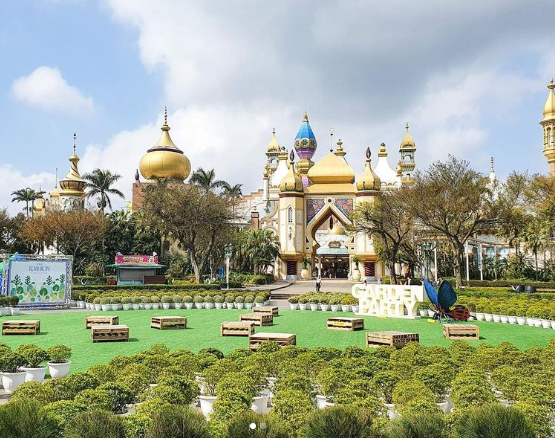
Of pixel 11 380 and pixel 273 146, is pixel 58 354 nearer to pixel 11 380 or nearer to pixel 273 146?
pixel 11 380

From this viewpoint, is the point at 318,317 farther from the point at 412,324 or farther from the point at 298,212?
the point at 298,212

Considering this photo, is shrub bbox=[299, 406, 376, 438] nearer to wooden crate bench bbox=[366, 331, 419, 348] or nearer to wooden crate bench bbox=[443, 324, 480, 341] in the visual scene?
wooden crate bench bbox=[366, 331, 419, 348]

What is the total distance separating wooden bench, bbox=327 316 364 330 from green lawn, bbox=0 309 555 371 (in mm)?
360

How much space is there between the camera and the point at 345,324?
21312 millimetres

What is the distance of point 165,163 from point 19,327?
5325cm

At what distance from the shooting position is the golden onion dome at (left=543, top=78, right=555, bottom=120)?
64.4 metres

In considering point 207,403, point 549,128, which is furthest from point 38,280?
point 549,128

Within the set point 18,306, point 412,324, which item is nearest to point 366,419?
point 412,324

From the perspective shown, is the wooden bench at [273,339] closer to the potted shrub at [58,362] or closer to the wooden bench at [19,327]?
the potted shrub at [58,362]

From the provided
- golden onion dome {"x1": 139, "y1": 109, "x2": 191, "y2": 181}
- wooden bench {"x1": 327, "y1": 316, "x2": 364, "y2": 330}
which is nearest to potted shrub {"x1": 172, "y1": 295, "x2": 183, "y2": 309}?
wooden bench {"x1": 327, "y1": 316, "x2": 364, "y2": 330}

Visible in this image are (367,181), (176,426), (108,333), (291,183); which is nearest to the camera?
(176,426)

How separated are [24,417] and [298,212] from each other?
5615cm

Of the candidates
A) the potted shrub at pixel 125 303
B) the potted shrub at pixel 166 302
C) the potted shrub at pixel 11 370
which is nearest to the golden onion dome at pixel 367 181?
the potted shrub at pixel 166 302

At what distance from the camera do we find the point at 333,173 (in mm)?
66188
